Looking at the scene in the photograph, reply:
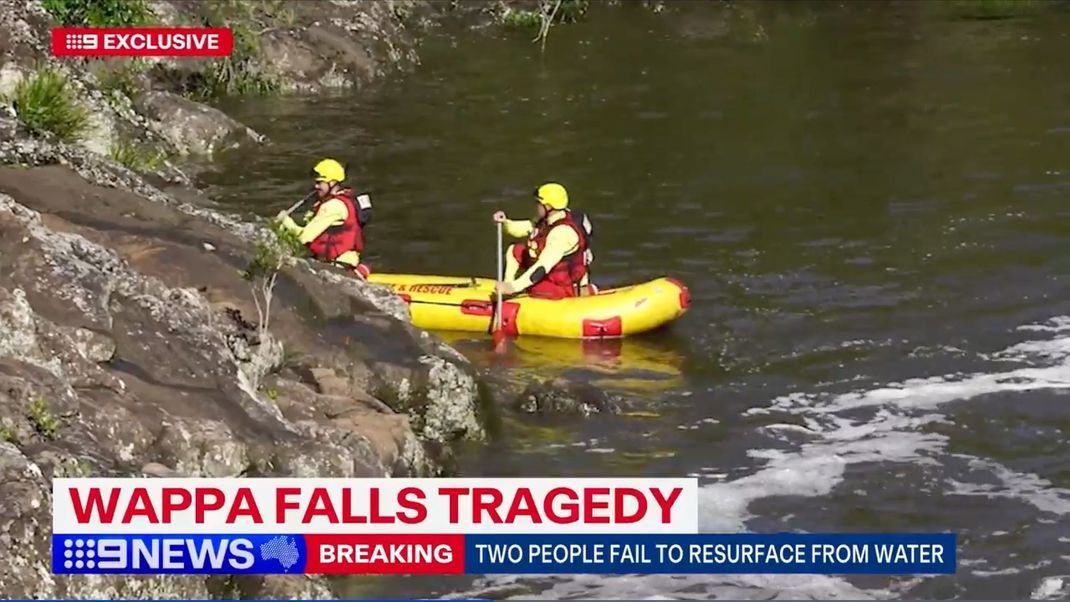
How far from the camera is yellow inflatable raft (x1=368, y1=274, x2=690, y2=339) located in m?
17.1

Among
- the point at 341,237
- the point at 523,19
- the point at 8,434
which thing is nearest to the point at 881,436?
the point at 341,237

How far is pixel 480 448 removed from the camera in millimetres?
13578

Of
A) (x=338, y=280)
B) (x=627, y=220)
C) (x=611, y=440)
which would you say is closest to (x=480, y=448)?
(x=611, y=440)

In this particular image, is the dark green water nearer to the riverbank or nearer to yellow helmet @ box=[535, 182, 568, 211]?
the riverbank

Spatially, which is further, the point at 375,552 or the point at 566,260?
the point at 566,260

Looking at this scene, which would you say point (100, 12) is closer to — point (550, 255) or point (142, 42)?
point (142, 42)

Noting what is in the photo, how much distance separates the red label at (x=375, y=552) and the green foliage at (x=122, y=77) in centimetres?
1645

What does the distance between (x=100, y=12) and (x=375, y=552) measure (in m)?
18.6

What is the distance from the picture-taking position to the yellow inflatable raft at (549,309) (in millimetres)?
17094

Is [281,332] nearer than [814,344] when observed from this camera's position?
Yes

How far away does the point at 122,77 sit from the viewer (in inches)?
1030

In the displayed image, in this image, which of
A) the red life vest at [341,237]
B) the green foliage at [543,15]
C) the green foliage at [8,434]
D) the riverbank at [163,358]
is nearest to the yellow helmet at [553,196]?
the red life vest at [341,237]

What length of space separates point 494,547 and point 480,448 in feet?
10.8

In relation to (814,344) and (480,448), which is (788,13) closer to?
(814,344)
